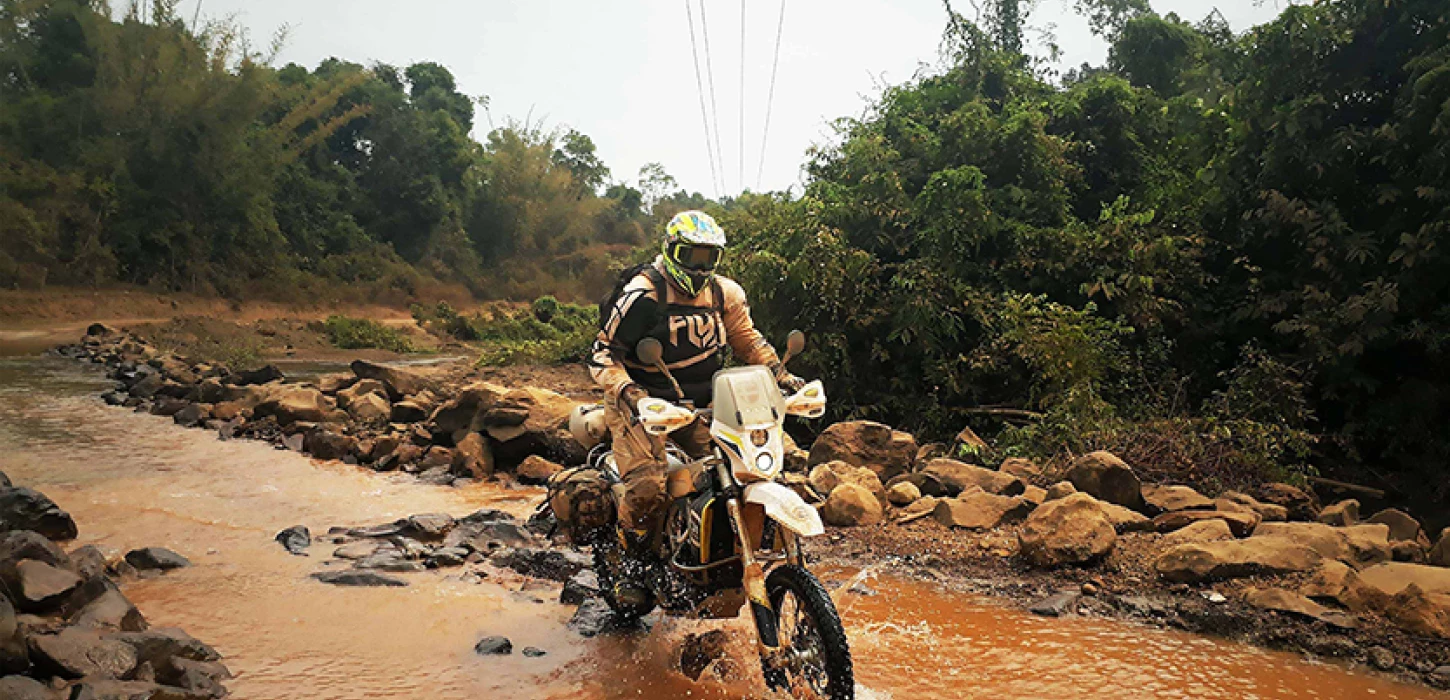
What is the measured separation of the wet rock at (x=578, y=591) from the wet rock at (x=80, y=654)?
220 centimetres

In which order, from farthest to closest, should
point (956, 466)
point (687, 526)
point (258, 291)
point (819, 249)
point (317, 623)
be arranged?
1. point (258, 291)
2. point (819, 249)
3. point (956, 466)
4. point (317, 623)
5. point (687, 526)

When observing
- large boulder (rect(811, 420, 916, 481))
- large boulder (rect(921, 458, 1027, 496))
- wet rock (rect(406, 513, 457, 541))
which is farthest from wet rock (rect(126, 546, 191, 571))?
large boulder (rect(921, 458, 1027, 496))

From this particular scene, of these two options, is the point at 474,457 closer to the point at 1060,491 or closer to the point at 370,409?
the point at 370,409

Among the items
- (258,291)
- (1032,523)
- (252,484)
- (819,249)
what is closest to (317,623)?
(1032,523)

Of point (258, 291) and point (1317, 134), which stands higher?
point (1317, 134)

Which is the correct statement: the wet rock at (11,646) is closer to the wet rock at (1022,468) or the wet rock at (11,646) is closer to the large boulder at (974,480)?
the large boulder at (974,480)

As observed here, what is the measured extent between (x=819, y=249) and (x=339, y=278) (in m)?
33.0

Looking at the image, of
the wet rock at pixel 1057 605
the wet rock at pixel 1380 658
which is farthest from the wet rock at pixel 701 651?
the wet rock at pixel 1380 658

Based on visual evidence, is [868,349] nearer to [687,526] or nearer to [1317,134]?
[1317,134]

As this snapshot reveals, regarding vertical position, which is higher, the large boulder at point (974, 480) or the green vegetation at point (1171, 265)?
the green vegetation at point (1171, 265)

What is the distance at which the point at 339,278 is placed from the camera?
39406 mm

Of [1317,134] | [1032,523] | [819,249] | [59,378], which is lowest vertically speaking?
[59,378]

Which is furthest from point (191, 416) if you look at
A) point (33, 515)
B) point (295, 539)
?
point (295, 539)

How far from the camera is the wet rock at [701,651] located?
4285mm
